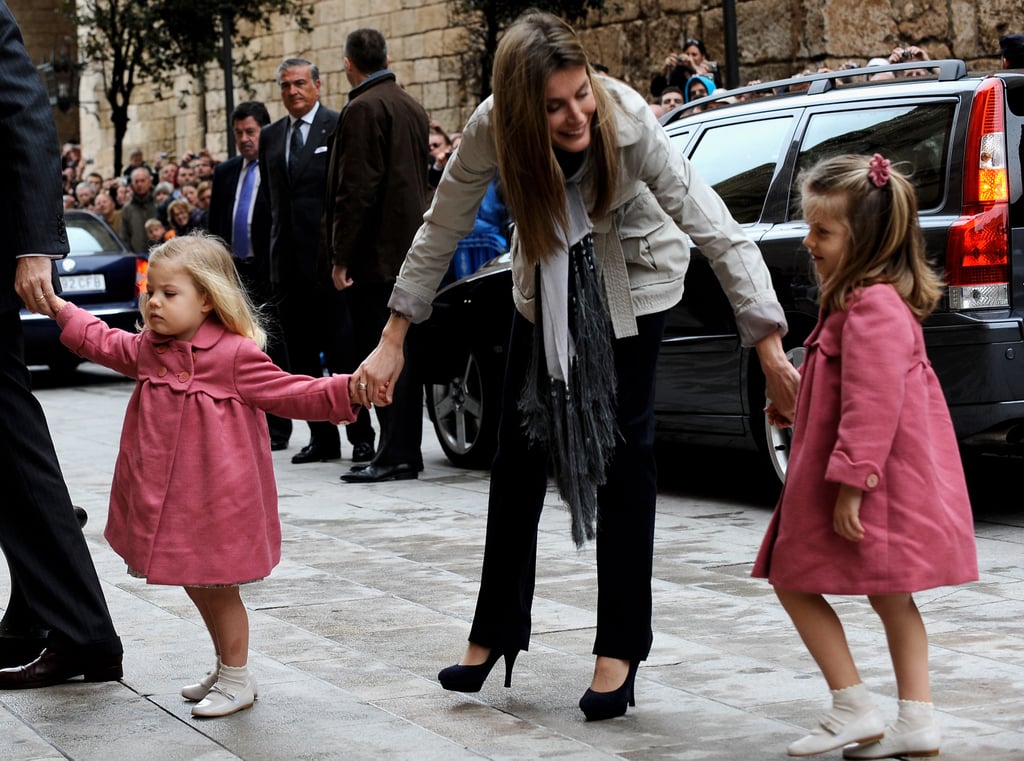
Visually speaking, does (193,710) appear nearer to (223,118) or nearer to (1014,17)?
(1014,17)

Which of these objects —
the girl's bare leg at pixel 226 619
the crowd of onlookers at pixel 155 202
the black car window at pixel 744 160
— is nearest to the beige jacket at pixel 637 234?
the girl's bare leg at pixel 226 619

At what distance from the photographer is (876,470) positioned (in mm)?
3535

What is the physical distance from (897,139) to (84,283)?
1009cm

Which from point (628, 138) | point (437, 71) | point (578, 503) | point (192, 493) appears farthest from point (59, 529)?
point (437, 71)

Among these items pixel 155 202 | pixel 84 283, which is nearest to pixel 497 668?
pixel 84 283

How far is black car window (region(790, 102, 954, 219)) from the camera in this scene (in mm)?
6742

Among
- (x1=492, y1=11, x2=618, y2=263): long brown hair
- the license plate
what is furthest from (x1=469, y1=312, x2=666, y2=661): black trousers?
the license plate

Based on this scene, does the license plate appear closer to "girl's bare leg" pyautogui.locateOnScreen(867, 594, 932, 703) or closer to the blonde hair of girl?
the blonde hair of girl

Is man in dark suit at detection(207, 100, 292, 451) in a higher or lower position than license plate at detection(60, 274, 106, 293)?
higher

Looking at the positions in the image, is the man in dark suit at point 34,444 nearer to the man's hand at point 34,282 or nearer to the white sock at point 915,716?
the man's hand at point 34,282

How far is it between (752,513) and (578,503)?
3.39 m

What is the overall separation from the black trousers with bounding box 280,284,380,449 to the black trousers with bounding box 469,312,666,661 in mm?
5223

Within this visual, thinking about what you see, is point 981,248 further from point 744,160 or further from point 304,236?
point 304,236

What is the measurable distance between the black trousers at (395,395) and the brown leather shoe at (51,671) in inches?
161
